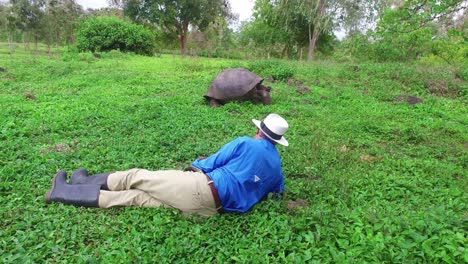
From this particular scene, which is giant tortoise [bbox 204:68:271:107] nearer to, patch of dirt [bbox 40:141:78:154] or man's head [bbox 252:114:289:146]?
patch of dirt [bbox 40:141:78:154]

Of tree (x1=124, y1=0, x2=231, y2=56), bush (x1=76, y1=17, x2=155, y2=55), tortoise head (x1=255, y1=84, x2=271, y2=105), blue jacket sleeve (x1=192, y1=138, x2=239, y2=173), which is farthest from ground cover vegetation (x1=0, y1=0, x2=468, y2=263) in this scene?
tree (x1=124, y1=0, x2=231, y2=56)

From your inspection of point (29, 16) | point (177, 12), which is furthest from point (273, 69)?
point (29, 16)

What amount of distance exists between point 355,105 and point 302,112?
1.51m

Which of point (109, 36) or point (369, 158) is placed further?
point (109, 36)

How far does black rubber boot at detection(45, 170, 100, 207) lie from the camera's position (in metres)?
3.58

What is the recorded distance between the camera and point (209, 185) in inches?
138

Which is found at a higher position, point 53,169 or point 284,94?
point 284,94

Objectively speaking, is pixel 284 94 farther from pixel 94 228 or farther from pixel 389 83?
pixel 94 228

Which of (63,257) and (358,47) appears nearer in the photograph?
(63,257)

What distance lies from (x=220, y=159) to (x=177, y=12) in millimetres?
23786

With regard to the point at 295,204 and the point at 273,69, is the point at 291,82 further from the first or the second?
the point at 295,204

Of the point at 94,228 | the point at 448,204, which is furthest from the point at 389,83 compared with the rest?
the point at 94,228

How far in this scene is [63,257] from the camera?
2871 millimetres

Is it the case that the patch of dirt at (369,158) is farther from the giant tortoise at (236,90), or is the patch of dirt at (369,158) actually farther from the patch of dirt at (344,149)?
the giant tortoise at (236,90)
